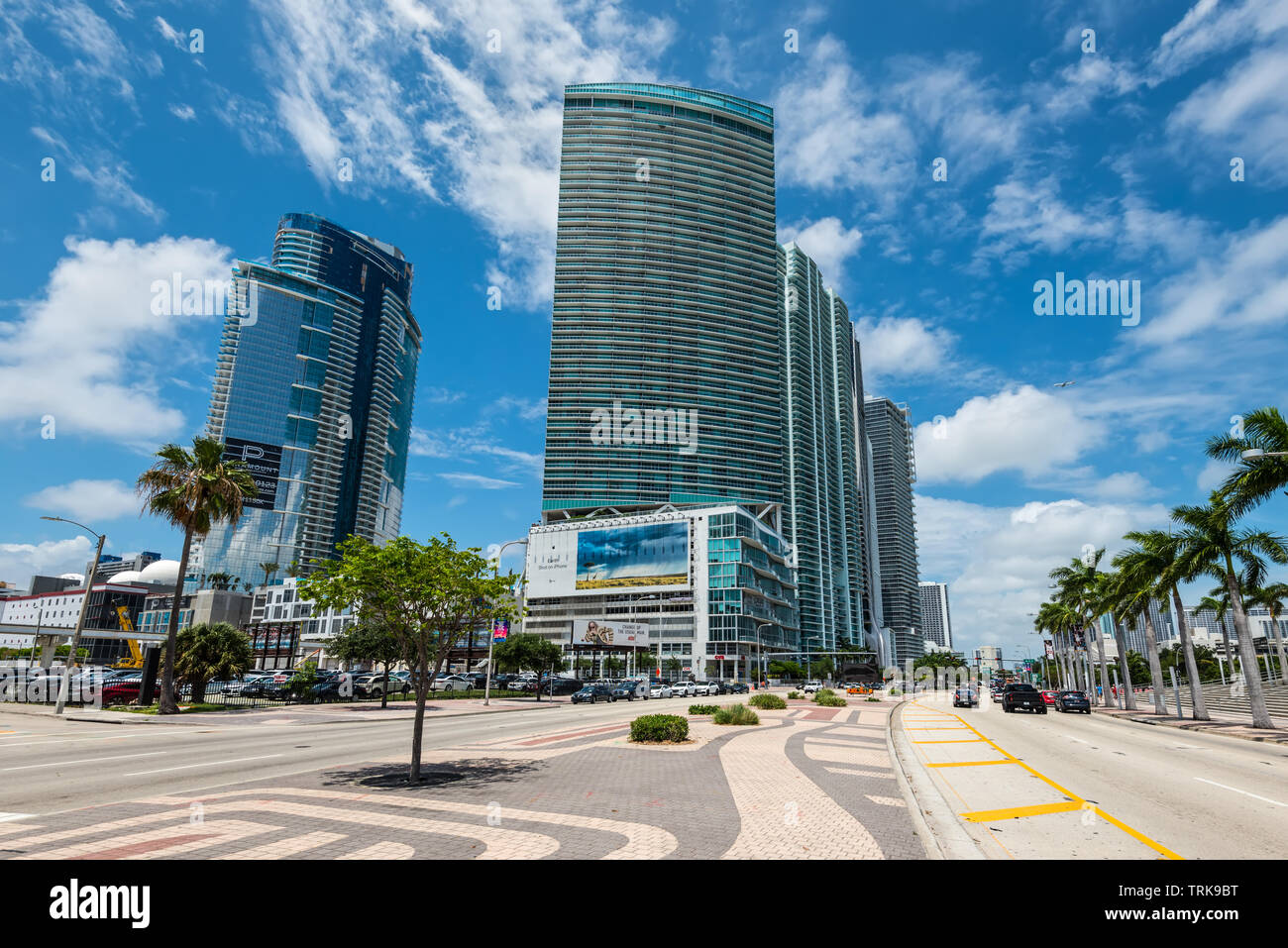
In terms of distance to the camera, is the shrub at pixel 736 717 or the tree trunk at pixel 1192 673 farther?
the tree trunk at pixel 1192 673

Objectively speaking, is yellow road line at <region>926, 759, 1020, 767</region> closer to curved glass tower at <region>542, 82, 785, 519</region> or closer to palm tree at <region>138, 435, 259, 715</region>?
palm tree at <region>138, 435, 259, 715</region>

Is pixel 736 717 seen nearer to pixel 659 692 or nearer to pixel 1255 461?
pixel 1255 461

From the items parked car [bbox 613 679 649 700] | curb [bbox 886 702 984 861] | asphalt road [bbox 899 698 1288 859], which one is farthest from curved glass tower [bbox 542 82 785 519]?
curb [bbox 886 702 984 861]

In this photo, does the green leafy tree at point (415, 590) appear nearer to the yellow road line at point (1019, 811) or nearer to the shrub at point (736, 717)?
the yellow road line at point (1019, 811)

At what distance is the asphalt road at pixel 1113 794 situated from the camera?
8727 mm

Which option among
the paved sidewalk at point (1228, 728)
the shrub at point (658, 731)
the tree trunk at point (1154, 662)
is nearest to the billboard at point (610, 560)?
the tree trunk at point (1154, 662)

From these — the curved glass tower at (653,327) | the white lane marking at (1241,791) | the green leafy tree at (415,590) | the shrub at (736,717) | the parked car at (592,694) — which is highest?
the curved glass tower at (653,327)

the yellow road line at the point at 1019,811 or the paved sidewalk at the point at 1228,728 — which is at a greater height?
the yellow road line at the point at 1019,811

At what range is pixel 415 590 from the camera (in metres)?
13.1

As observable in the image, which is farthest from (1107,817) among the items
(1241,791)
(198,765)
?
(198,765)

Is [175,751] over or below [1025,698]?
over

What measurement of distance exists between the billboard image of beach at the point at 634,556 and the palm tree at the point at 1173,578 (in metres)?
96.2

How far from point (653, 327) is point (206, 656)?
159 meters
